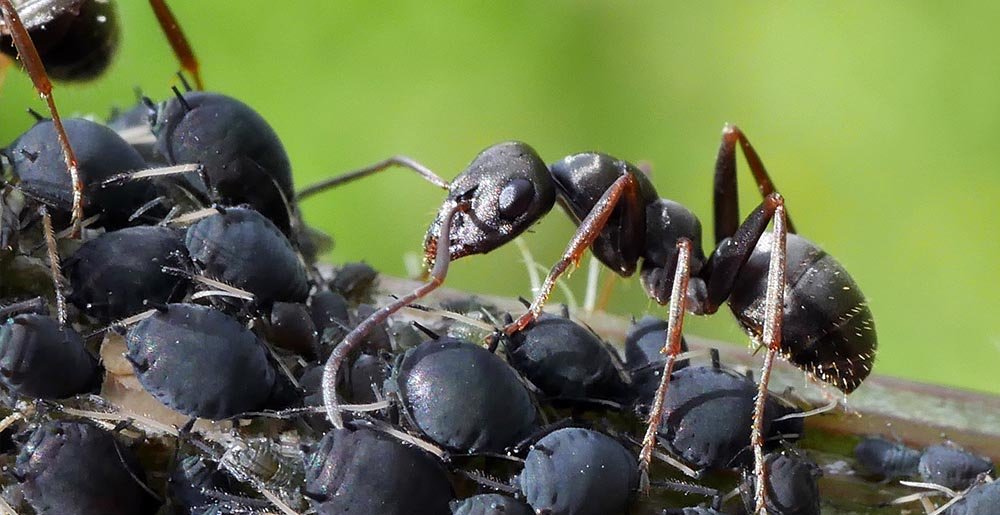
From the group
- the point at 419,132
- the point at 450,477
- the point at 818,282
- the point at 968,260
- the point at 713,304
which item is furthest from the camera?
the point at 419,132

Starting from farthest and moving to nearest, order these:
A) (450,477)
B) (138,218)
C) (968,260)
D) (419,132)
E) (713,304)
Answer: (419,132)
(968,260)
(713,304)
(138,218)
(450,477)

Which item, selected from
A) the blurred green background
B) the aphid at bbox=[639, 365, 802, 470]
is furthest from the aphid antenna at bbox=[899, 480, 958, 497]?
the blurred green background

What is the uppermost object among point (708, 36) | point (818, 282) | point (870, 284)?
point (708, 36)

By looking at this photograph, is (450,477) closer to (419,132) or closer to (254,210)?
(254,210)

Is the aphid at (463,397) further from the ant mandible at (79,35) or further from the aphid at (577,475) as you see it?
the ant mandible at (79,35)

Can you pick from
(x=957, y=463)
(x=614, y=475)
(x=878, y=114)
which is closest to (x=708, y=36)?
(x=878, y=114)
